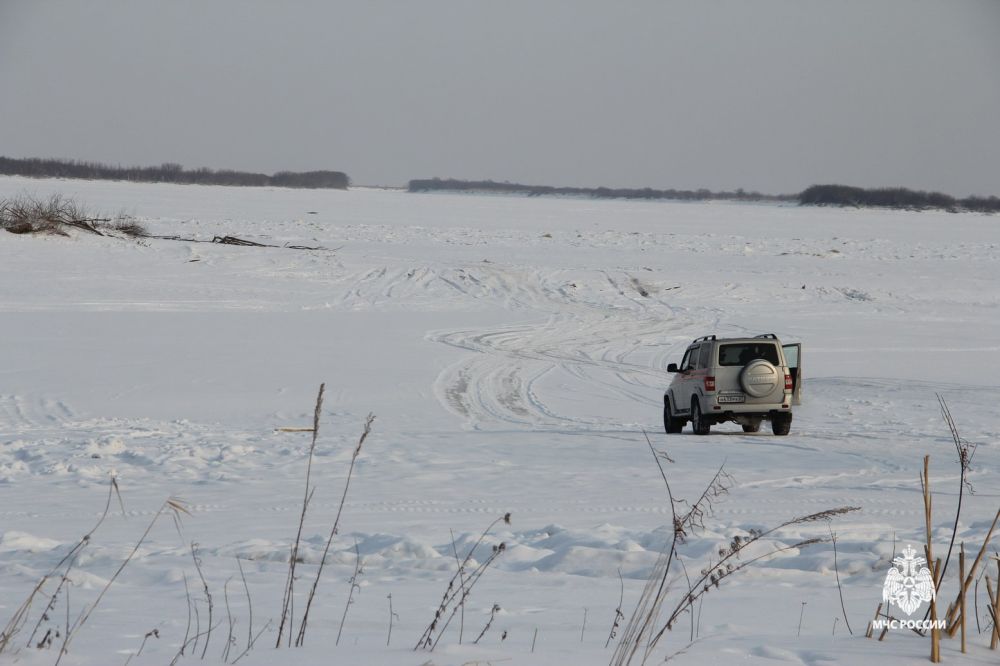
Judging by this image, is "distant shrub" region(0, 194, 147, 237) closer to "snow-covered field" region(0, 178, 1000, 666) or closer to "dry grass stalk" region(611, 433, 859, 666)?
"snow-covered field" region(0, 178, 1000, 666)

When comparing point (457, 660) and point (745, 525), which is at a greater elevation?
point (457, 660)

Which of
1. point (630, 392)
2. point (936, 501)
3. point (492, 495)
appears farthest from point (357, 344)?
point (936, 501)

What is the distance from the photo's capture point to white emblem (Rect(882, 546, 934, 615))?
443 cm

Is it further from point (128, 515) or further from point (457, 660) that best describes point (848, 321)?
point (457, 660)

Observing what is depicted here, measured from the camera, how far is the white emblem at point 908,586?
4430mm

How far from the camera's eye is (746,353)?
16.8m

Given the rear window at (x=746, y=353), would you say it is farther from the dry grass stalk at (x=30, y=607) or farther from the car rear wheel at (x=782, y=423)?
the dry grass stalk at (x=30, y=607)

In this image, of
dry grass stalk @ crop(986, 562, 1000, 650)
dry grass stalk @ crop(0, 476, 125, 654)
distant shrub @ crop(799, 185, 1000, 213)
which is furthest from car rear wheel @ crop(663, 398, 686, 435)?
distant shrub @ crop(799, 185, 1000, 213)

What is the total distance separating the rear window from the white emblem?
39.1 feet

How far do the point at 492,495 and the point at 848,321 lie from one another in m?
25.9

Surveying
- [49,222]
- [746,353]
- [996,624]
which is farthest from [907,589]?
[49,222]

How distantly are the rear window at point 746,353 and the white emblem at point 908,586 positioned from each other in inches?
469

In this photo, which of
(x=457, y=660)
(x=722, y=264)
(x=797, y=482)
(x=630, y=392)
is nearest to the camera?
(x=457, y=660)

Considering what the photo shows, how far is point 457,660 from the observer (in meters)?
3.98
